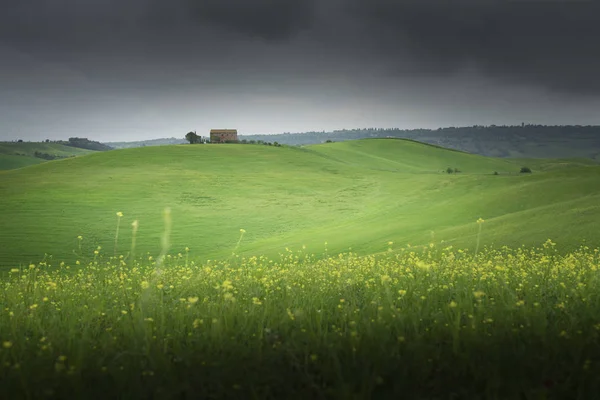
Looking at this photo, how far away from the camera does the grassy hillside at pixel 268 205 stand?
92.8 feet

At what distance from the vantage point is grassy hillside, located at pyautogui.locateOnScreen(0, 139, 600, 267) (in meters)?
28.3

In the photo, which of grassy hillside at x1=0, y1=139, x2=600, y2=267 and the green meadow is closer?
the green meadow

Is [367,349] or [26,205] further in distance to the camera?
[26,205]

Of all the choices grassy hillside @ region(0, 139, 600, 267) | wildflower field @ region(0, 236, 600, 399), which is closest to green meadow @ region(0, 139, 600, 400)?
wildflower field @ region(0, 236, 600, 399)

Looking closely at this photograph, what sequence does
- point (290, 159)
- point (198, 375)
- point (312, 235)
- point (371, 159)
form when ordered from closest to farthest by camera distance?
point (198, 375) < point (312, 235) < point (290, 159) < point (371, 159)

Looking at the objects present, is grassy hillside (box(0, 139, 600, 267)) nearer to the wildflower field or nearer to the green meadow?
the green meadow

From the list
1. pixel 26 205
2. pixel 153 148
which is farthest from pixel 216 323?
pixel 153 148

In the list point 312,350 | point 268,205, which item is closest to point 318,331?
point 312,350

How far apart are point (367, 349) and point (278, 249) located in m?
25.4

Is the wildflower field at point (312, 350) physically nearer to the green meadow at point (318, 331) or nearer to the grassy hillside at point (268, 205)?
the green meadow at point (318, 331)

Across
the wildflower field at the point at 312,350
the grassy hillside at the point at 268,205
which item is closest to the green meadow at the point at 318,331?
the wildflower field at the point at 312,350

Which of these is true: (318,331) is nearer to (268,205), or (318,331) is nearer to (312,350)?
(312,350)

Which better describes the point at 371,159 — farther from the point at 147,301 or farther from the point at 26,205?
the point at 147,301

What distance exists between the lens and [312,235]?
3616 cm
